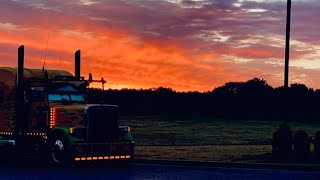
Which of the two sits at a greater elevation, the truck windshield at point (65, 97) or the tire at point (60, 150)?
the truck windshield at point (65, 97)

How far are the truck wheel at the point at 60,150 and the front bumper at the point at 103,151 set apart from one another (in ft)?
1.33

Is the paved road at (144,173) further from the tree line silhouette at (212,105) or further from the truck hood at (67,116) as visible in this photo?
the tree line silhouette at (212,105)

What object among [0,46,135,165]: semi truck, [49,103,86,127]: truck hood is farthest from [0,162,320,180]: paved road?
[49,103,86,127]: truck hood

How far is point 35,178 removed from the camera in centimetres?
1631

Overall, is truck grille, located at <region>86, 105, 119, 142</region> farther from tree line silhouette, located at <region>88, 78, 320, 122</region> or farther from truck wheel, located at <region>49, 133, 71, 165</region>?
tree line silhouette, located at <region>88, 78, 320, 122</region>

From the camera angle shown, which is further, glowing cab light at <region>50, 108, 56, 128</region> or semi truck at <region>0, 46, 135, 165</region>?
glowing cab light at <region>50, 108, 56, 128</region>

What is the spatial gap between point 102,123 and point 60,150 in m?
1.58

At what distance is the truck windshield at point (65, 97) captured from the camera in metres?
20.8

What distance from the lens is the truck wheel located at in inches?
767

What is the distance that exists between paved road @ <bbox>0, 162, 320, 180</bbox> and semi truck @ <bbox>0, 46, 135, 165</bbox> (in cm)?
64

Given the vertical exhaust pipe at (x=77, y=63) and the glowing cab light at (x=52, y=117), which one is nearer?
the glowing cab light at (x=52, y=117)

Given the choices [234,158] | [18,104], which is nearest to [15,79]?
[18,104]

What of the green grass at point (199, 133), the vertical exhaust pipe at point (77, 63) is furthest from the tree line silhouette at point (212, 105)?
the vertical exhaust pipe at point (77, 63)

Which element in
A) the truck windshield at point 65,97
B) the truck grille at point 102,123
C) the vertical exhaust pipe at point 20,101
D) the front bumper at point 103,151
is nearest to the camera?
the front bumper at point 103,151
